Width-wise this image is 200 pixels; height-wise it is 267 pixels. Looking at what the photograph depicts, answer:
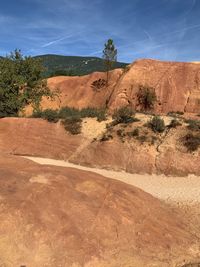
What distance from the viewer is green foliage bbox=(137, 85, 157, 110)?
3625 centimetres

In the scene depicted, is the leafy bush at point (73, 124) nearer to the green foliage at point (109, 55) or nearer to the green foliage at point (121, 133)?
the green foliage at point (121, 133)

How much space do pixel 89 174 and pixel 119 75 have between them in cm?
3495

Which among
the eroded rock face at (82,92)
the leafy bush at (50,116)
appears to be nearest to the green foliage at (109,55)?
the eroded rock face at (82,92)

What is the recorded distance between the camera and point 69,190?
894 cm

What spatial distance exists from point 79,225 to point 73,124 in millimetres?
14554

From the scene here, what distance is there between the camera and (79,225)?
7.99 metres

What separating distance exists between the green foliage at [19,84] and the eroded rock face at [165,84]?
899 centimetres

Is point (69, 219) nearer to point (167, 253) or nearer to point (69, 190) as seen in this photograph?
point (69, 190)

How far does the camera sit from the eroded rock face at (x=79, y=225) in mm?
7367

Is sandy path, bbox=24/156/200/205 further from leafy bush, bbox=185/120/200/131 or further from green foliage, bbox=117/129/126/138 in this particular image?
leafy bush, bbox=185/120/200/131

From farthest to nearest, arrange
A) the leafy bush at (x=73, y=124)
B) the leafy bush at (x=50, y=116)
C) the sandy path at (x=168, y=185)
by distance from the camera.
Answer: the leafy bush at (x=50, y=116), the leafy bush at (x=73, y=124), the sandy path at (x=168, y=185)

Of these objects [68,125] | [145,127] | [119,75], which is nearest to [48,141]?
[68,125]

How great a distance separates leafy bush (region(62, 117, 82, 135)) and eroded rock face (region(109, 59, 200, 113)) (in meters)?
14.6

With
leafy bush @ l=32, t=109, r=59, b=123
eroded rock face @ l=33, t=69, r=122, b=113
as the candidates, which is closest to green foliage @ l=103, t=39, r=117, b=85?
eroded rock face @ l=33, t=69, r=122, b=113
